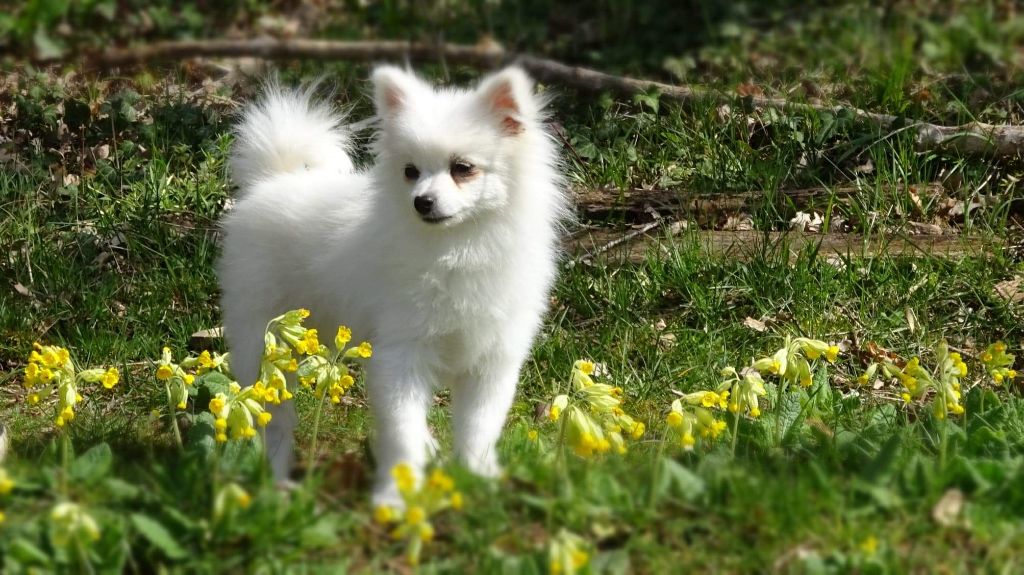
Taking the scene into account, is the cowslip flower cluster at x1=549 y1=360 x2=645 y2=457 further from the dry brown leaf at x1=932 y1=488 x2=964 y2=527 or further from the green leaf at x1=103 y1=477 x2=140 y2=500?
the green leaf at x1=103 y1=477 x2=140 y2=500

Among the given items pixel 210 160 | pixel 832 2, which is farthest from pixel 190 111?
pixel 832 2

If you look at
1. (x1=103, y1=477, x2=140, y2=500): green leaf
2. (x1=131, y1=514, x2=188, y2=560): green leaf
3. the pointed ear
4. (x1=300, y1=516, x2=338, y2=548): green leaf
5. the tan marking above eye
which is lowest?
(x1=300, y1=516, x2=338, y2=548): green leaf

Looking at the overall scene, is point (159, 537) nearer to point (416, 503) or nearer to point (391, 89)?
point (416, 503)

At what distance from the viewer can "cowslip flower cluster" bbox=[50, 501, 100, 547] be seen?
2.54 m

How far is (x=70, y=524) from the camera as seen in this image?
2.56m

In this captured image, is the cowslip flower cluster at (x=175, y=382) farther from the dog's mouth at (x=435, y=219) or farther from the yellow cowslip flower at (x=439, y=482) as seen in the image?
the yellow cowslip flower at (x=439, y=482)

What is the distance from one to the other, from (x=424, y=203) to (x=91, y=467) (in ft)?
4.40

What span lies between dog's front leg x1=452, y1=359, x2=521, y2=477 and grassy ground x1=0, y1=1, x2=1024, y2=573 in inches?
8.2

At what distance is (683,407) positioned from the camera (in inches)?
150

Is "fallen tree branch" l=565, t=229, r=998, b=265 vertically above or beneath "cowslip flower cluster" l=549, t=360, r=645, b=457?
above

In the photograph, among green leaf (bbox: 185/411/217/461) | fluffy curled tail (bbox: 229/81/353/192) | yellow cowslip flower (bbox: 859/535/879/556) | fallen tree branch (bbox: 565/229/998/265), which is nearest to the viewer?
yellow cowslip flower (bbox: 859/535/879/556)

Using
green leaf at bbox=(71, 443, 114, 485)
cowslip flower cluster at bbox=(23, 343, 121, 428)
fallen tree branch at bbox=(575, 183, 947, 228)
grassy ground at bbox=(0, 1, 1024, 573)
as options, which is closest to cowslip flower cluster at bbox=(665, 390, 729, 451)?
grassy ground at bbox=(0, 1, 1024, 573)

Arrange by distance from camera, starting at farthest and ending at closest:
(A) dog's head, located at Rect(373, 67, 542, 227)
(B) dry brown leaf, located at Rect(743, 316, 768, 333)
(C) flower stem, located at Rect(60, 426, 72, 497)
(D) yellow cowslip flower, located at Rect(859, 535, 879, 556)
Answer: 1. (B) dry brown leaf, located at Rect(743, 316, 768, 333)
2. (A) dog's head, located at Rect(373, 67, 542, 227)
3. (C) flower stem, located at Rect(60, 426, 72, 497)
4. (D) yellow cowslip flower, located at Rect(859, 535, 879, 556)

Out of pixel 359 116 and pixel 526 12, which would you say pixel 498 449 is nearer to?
pixel 359 116
